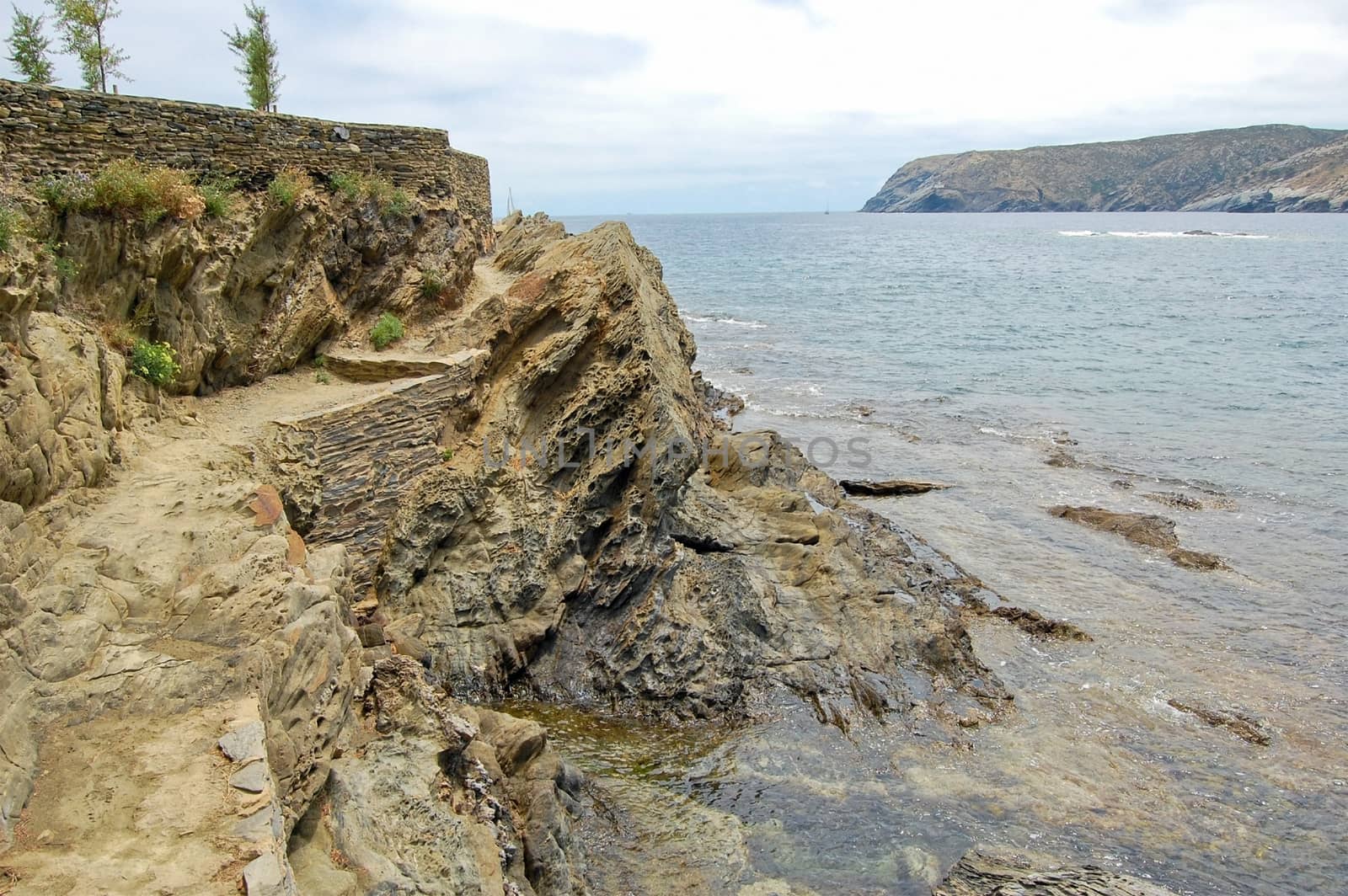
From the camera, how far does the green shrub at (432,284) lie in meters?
16.6

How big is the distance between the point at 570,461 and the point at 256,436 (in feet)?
16.6

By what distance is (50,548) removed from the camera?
8328 mm

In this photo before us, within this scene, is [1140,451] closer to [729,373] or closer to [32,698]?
[729,373]

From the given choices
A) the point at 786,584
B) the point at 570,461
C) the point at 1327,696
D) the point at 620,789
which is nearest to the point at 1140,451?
the point at 1327,696

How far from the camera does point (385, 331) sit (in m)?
15.8

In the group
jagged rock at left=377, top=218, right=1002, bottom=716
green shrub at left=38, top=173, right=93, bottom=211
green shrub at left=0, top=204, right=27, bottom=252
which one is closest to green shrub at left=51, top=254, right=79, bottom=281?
green shrub at left=38, top=173, right=93, bottom=211

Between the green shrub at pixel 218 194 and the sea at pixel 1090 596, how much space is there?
918 cm

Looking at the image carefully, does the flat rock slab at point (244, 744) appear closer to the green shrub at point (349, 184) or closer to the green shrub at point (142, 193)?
the green shrub at point (142, 193)

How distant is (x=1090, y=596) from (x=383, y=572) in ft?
44.5

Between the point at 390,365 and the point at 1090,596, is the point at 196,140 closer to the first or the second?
the point at 390,365

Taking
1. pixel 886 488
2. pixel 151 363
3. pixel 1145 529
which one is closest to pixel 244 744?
pixel 151 363

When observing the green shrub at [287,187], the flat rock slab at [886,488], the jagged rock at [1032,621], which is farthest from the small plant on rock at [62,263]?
the flat rock slab at [886,488]

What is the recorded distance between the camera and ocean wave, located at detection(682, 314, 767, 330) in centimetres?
5369

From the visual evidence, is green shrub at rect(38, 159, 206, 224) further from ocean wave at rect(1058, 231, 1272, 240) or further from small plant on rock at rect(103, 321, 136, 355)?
ocean wave at rect(1058, 231, 1272, 240)
